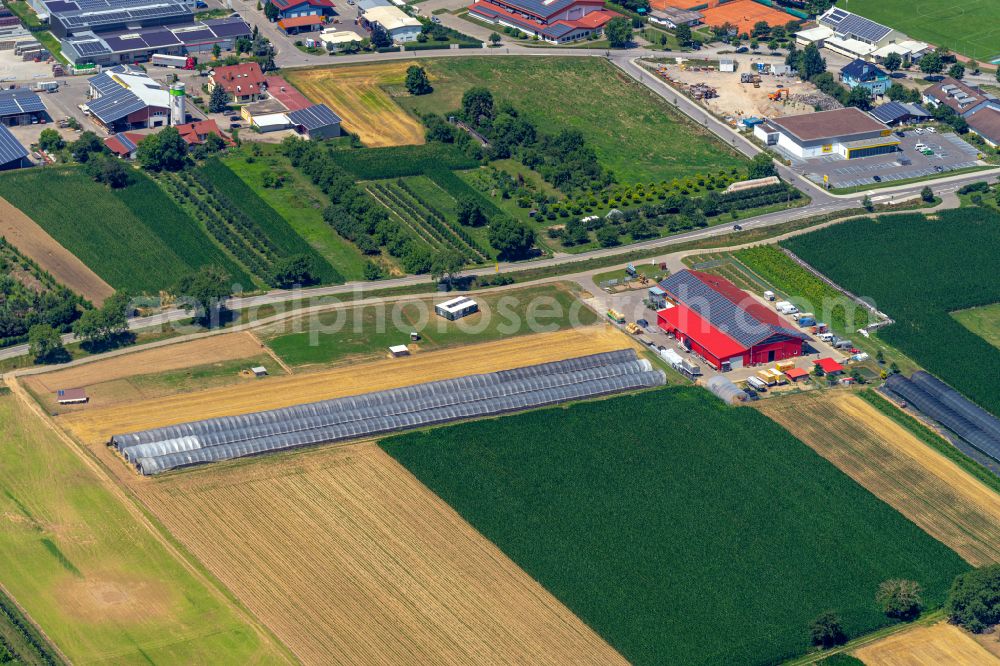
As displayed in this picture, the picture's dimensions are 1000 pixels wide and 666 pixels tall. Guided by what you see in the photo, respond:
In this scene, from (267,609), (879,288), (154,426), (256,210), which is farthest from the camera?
(256,210)

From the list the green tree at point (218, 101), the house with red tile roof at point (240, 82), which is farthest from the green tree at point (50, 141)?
the house with red tile roof at point (240, 82)

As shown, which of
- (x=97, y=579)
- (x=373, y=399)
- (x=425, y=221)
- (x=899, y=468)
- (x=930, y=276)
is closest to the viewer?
(x=97, y=579)

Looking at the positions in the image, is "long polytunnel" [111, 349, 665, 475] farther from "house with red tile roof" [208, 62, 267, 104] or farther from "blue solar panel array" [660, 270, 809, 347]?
"house with red tile roof" [208, 62, 267, 104]

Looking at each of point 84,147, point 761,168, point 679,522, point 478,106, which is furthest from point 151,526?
point 761,168

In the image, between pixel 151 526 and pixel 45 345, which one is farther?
pixel 45 345

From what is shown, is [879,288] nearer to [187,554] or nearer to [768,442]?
[768,442]

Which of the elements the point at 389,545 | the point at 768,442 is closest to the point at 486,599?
the point at 389,545

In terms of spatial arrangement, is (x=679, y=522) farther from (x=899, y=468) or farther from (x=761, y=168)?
(x=761, y=168)
